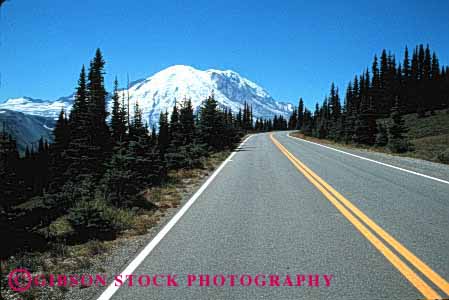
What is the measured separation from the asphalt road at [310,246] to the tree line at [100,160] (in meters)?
1.99

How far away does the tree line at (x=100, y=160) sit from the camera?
8.12 metres

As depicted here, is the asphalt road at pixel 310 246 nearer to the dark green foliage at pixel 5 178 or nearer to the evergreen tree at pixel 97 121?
the dark green foliage at pixel 5 178

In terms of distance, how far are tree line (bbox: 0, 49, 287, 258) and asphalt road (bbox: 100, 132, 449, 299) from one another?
199 centimetres

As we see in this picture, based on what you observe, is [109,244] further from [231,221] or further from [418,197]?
[418,197]

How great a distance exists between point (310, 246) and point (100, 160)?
25581mm

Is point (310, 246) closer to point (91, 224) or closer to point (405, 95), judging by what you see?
point (91, 224)

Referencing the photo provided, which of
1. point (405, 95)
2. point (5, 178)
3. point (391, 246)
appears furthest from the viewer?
point (405, 95)

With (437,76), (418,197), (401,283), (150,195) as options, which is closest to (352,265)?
(401,283)

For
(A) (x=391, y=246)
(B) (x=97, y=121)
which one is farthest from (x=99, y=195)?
(B) (x=97, y=121)

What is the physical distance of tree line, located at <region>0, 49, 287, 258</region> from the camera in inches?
320

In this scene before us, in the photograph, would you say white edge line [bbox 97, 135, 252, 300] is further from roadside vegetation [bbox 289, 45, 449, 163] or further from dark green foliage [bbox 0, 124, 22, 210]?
roadside vegetation [bbox 289, 45, 449, 163]

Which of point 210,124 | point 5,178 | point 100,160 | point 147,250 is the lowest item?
point 100,160

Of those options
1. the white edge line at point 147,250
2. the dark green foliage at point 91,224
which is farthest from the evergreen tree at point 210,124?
the dark green foliage at point 91,224

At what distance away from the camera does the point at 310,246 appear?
5344 millimetres
